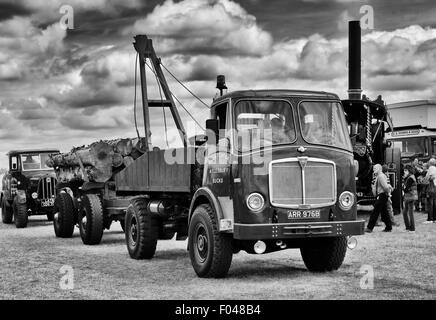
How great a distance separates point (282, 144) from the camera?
10.7 metres

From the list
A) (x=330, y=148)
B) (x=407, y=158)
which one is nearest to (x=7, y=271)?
(x=330, y=148)

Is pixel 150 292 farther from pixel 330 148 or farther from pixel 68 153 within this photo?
pixel 68 153

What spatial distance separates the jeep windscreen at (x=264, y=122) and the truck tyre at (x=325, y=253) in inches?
64.7

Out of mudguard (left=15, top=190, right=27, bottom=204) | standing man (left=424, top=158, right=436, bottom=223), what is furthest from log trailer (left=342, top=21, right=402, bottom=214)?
mudguard (left=15, top=190, right=27, bottom=204)

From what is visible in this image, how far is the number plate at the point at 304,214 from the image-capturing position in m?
10.5

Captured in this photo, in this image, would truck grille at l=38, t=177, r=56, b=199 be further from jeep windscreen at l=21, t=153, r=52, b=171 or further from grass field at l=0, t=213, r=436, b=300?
grass field at l=0, t=213, r=436, b=300

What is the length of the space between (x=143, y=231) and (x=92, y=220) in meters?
3.48

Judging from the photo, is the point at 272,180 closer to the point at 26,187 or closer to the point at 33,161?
the point at 26,187

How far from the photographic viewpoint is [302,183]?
10625 mm

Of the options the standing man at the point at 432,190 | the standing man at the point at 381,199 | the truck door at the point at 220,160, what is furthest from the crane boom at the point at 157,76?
the truck door at the point at 220,160

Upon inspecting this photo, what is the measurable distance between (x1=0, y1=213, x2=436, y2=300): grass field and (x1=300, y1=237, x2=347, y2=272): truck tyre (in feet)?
0.59

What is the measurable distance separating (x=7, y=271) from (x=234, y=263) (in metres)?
3.65

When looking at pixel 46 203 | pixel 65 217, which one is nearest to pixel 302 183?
pixel 65 217
